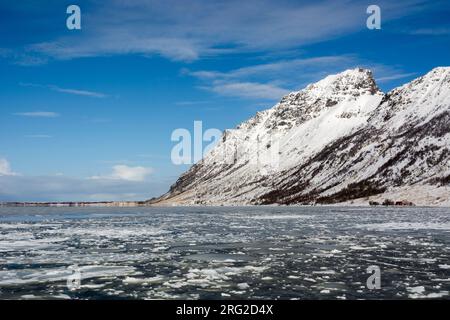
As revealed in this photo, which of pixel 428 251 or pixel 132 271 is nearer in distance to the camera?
pixel 132 271

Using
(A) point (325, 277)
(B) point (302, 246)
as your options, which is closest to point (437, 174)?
(B) point (302, 246)

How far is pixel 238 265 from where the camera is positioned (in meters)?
26.0

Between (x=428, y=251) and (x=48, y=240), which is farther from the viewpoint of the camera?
(x=48, y=240)

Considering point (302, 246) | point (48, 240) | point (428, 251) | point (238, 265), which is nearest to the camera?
point (238, 265)

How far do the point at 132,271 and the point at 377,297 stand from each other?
11.7 m
